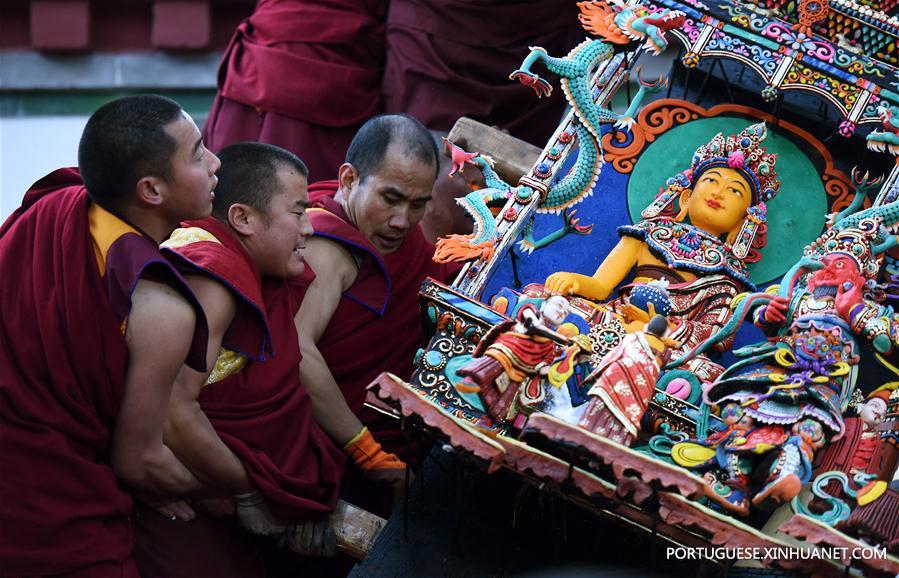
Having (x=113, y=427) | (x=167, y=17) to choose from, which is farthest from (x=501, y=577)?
(x=167, y=17)

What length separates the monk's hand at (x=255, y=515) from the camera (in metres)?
6.29

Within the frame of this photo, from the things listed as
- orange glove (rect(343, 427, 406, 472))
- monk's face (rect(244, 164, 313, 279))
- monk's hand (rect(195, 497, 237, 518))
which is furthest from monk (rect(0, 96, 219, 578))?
orange glove (rect(343, 427, 406, 472))

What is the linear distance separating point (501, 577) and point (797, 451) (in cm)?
124

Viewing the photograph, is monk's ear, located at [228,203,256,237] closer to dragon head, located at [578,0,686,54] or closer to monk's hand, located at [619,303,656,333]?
monk's hand, located at [619,303,656,333]

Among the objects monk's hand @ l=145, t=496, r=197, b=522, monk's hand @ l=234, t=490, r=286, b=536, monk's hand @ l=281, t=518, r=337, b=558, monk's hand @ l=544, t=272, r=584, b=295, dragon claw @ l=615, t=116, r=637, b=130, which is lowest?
monk's hand @ l=281, t=518, r=337, b=558

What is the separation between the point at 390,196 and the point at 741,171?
1669 mm

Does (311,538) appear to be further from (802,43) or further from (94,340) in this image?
(802,43)

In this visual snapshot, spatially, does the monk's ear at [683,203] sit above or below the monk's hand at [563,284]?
above

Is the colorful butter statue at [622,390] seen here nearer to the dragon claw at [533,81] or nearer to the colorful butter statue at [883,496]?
the colorful butter statue at [883,496]

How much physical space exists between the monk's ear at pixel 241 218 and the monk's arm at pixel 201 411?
43cm

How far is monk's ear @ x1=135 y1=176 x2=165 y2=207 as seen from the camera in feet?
18.2

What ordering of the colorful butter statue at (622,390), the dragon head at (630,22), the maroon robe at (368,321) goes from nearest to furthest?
the colorful butter statue at (622,390) < the maroon robe at (368,321) < the dragon head at (630,22)

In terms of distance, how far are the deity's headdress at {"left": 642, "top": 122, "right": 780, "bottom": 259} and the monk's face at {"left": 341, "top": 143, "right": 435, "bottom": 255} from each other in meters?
1.13

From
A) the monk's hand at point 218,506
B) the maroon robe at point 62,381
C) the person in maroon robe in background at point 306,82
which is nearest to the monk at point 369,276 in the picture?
the monk's hand at point 218,506
